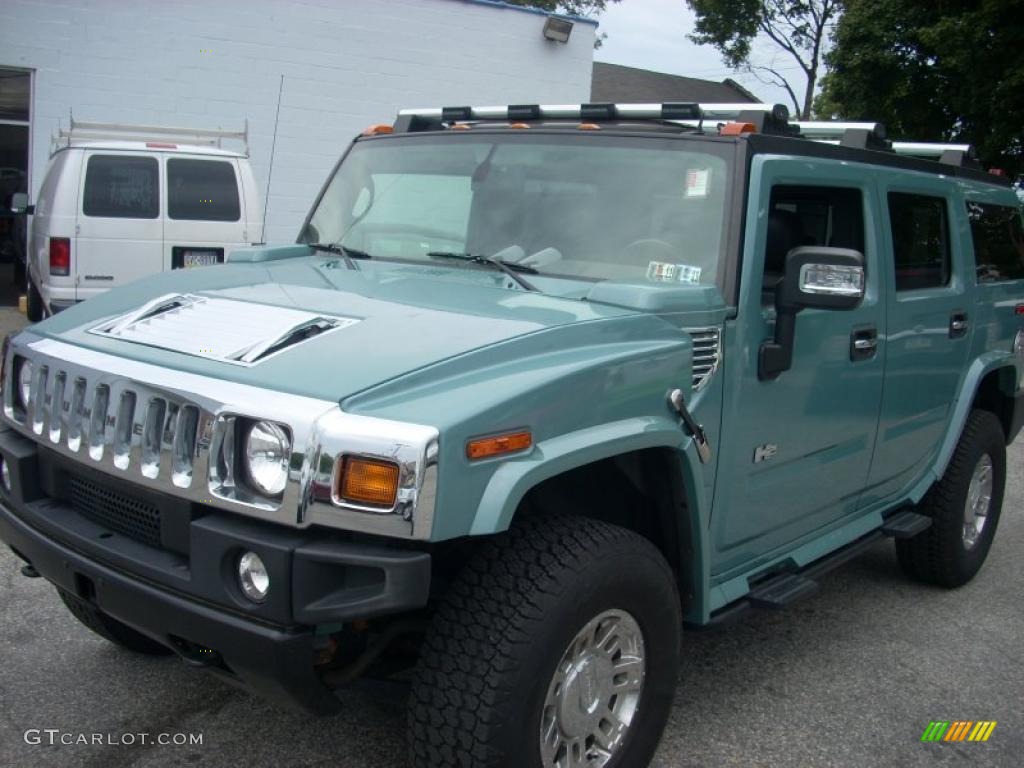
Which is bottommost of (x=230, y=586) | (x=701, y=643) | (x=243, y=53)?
(x=701, y=643)

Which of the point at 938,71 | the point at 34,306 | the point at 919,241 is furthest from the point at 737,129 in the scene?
the point at 938,71

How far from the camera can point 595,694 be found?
107 inches

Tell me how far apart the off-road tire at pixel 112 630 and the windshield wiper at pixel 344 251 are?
1.48m

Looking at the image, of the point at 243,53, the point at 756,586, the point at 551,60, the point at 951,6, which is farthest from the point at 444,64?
the point at 756,586

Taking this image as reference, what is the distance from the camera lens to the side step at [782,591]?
3355mm

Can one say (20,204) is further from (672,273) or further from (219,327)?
(672,273)

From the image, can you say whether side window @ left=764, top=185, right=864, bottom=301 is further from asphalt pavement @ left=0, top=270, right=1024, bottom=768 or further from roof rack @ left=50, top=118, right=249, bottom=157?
roof rack @ left=50, top=118, right=249, bottom=157

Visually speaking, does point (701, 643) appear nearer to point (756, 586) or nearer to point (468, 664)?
point (756, 586)

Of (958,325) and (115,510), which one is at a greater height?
(958,325)

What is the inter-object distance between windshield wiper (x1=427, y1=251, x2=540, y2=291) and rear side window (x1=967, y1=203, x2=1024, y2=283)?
2.65 metres

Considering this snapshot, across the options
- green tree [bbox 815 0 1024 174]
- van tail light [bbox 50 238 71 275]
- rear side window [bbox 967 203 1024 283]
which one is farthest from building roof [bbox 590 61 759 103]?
rear side window [bbox 967 203 1024 283]

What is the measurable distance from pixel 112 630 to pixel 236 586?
4.92ft

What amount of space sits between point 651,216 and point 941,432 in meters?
2.20

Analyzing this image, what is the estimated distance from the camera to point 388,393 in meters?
2.32
